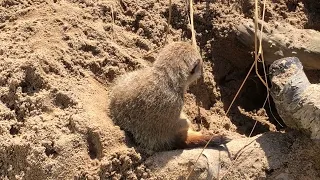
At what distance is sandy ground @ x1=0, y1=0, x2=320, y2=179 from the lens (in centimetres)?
313

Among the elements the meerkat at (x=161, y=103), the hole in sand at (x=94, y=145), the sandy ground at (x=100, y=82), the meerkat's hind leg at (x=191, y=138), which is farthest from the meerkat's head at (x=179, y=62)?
the hole in sand at (x=94, y=145)

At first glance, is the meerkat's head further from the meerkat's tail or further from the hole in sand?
the hole in sand

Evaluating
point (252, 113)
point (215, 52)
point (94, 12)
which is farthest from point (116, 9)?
point (252, 113)

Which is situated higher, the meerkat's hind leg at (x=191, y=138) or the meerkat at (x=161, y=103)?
the meerkat at (x=161, y=103)

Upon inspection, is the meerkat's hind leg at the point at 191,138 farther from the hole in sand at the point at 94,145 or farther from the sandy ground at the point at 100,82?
the hole in sand at the point at 94,145

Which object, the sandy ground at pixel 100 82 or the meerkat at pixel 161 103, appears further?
the meerkat at pixel 161 103

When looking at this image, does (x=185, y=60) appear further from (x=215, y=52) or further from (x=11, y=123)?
(x=11, y=123)

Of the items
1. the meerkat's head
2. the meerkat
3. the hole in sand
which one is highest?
the meerkat's head

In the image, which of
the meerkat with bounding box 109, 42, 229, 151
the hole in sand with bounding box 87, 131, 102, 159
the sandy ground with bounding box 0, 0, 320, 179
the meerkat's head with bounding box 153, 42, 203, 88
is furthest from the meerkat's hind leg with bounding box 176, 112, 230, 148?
the hole in sand with bounding box 87, 131, 102, 159

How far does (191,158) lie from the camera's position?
10.4 feet

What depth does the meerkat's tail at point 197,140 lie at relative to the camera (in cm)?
335

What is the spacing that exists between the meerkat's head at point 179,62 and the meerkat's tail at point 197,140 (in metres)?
0.35

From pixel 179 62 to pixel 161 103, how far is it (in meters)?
0.30

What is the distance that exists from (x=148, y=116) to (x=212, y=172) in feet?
1.79
